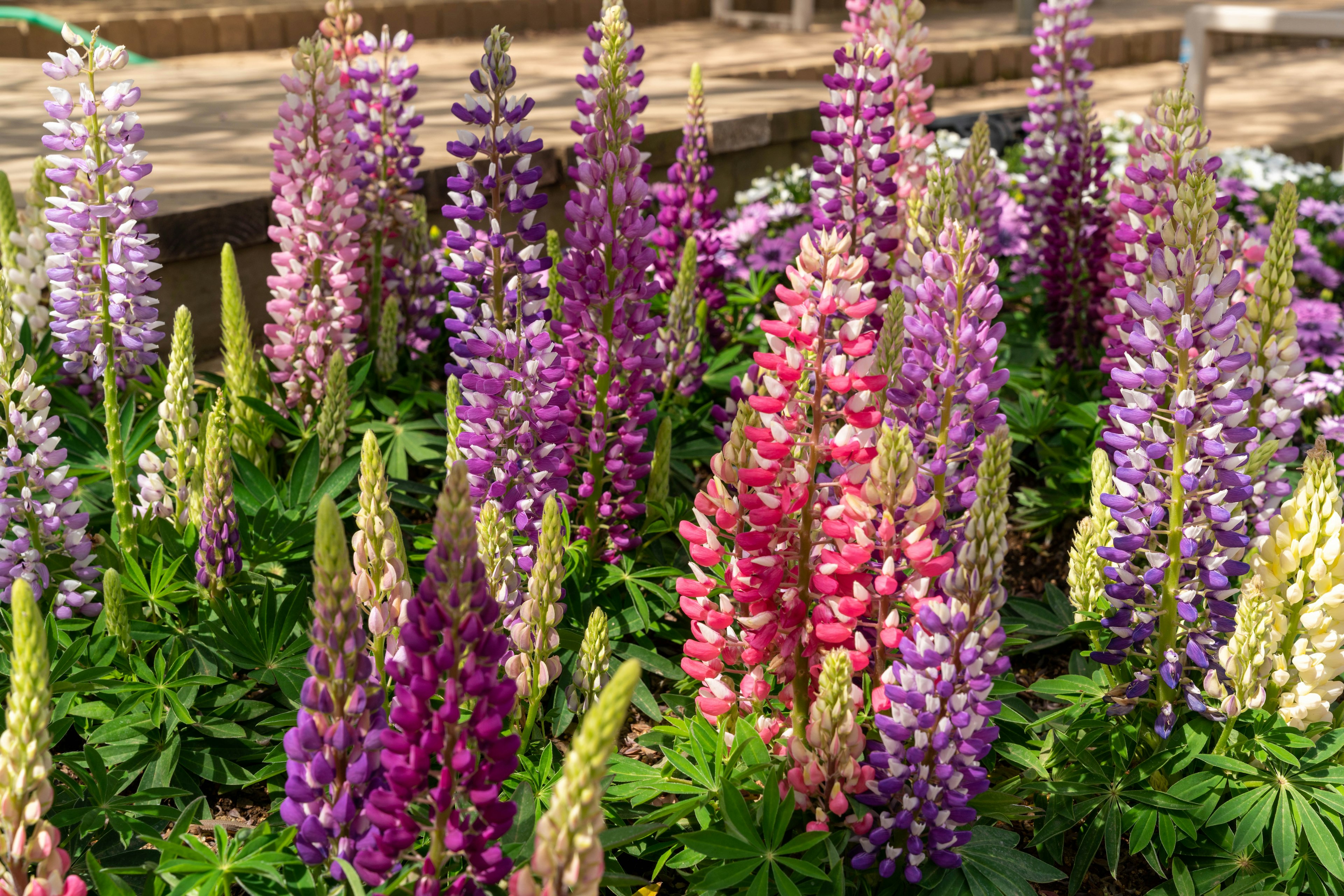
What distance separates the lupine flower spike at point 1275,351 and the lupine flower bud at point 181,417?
7.54ft

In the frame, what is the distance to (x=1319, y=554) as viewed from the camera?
2387 mm

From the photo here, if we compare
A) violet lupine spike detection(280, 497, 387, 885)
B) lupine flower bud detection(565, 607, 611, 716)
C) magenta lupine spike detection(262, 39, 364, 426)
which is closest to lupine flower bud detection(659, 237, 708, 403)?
magenta lupine spike detection(262, 39, 364, 426)

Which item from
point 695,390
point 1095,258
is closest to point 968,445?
point 695,390

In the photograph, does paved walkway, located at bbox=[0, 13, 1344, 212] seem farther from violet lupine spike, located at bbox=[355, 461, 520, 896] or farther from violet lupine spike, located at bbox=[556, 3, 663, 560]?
violet lupine spike, located at bbox=[355, 461, 520, 896]

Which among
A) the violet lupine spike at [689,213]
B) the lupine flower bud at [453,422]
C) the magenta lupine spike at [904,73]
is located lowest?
the lupine flower bud at [453,422]

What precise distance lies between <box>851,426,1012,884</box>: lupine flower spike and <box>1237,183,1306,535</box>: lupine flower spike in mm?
1045

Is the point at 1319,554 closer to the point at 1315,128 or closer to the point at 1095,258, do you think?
the point at 1095,258

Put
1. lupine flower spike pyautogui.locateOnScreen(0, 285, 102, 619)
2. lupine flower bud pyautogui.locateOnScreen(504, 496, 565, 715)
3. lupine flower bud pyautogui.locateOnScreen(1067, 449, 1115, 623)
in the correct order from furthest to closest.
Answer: lupine flower bud pyautogui.locateOnScreen(1067, 449, 1115, 623), lupine flower spike pyautogui.locateOnScreen(0, 285, 102, 619), lupine flower bud pyautogui.locateOnScreen(504, 496, 565, 715)

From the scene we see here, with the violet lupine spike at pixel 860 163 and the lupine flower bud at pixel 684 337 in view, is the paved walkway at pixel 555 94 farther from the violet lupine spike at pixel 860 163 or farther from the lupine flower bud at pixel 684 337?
the violet lupine spike at pixel 860 163

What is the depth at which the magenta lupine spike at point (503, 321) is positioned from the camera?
2.71 metres

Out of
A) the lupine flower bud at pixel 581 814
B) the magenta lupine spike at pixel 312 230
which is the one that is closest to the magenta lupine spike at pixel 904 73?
the magenta lupine spike at pixel 312 230

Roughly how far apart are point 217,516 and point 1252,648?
209 cm

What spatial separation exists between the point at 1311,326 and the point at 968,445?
9.73 ft

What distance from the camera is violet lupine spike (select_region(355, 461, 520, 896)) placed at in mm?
1670
